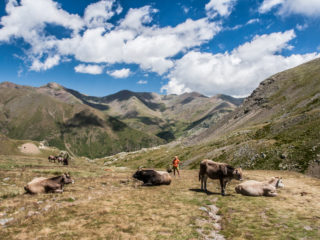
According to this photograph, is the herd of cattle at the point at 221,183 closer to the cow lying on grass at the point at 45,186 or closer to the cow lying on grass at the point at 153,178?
the cow lying on grass at the point at 45,186

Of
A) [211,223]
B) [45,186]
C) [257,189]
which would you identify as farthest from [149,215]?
[257,189]

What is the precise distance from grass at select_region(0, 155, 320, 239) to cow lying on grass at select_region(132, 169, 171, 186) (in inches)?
155

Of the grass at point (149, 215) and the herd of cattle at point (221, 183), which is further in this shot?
the herd of cattle at point (221, 183)

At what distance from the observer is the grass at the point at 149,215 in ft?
41.4

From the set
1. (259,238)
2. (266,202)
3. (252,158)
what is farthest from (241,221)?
(252,158)

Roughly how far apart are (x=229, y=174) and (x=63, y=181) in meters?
19.6

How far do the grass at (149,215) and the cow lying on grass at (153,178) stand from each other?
12.9 ft

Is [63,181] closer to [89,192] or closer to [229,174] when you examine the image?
[89,192]

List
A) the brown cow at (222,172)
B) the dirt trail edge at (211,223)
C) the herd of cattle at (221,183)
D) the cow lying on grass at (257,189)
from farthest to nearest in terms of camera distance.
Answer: the brown cow at (222,172) → the cow lying on grass at (257,189) → the herd of cattle at (221,183) → the dirt trail edge at (211,223)

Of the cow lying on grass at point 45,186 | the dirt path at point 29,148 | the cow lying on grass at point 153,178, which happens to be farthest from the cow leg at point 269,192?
the dirt path at point 29,148

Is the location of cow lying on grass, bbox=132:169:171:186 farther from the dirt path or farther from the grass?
the dirt path

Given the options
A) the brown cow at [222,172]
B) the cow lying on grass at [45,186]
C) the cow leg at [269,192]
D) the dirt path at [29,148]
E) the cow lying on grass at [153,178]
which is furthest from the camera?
the dirt path at [29,148]

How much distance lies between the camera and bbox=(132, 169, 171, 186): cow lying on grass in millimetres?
27875

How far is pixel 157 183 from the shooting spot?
2783 centimetres
